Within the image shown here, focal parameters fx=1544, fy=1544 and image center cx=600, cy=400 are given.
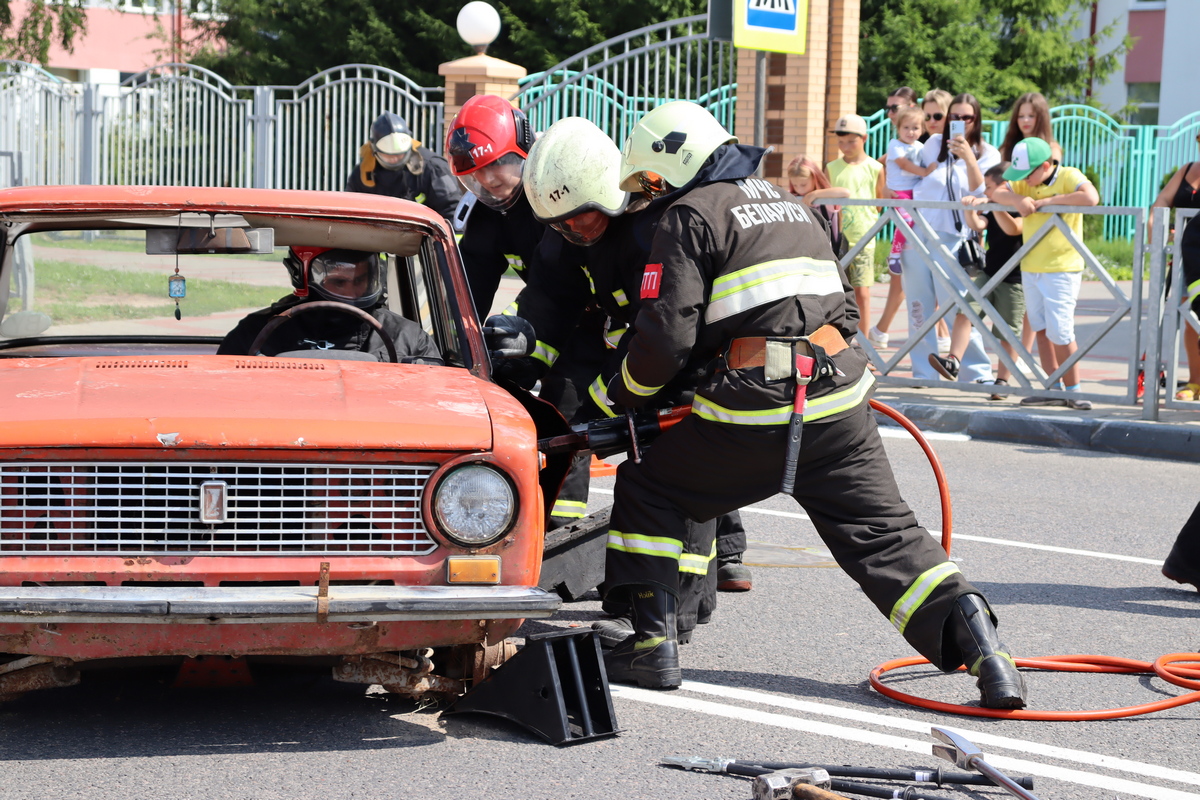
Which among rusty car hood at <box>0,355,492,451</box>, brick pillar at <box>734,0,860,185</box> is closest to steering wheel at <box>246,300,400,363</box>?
rusty car hood at <box>0,355,492,451</box>

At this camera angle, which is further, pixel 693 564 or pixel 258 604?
pixel 693 564

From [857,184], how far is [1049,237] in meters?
2.43

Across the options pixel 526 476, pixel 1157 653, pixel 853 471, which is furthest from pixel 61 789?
pixel 1157 653

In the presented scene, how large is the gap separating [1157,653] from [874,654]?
961mm

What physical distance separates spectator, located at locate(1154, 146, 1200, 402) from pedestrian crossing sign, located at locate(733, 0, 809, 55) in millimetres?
3357

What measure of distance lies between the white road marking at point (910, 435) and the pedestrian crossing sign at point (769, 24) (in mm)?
3465

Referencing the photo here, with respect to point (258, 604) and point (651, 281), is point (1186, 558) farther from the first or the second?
point (258, 604)

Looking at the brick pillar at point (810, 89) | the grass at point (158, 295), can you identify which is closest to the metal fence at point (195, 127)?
the brick pillar at point (810, 89)

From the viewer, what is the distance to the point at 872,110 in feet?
95.1

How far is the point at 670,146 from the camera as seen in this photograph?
450cm

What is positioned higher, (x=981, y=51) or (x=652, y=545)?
(x=981, y=51)

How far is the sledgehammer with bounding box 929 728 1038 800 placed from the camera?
3.56 meters

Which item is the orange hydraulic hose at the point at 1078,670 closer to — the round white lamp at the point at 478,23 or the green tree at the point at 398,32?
the round white lamp at the point at 478,23

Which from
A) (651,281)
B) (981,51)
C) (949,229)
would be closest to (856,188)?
(949,229)
